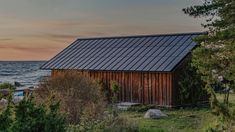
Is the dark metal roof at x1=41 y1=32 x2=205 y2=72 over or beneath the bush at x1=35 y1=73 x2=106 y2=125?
over

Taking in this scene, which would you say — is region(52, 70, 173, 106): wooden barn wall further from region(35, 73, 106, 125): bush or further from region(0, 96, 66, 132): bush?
region(0, 96, 66, 132): bush

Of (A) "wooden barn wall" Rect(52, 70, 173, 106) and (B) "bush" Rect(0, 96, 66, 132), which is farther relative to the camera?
(A) "wooden barn wall" Rect(52, 70, 173, 106)

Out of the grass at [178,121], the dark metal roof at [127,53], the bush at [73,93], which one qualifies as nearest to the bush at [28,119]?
the grass at [178,121]

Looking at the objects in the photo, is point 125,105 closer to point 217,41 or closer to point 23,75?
point 217,41

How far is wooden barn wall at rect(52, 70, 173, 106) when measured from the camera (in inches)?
877

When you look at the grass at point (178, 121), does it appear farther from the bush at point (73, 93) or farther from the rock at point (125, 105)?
the bush at point (73, 93)

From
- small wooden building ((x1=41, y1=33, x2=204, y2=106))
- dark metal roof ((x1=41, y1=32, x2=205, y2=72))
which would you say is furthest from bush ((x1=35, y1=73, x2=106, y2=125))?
dark metal roof ((x1=41, y1=32, x2=205, y2=72))

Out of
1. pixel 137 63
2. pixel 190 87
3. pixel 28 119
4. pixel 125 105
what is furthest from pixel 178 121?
pixel 28 119

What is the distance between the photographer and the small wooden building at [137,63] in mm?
22406

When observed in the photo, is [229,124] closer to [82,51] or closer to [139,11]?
[139,11]

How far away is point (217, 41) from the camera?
13719 mm

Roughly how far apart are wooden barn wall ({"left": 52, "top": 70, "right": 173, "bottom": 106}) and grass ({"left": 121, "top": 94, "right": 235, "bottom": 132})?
140cm

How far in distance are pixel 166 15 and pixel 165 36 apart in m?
4.14

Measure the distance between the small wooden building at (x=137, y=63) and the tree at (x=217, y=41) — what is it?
758 centimetres
